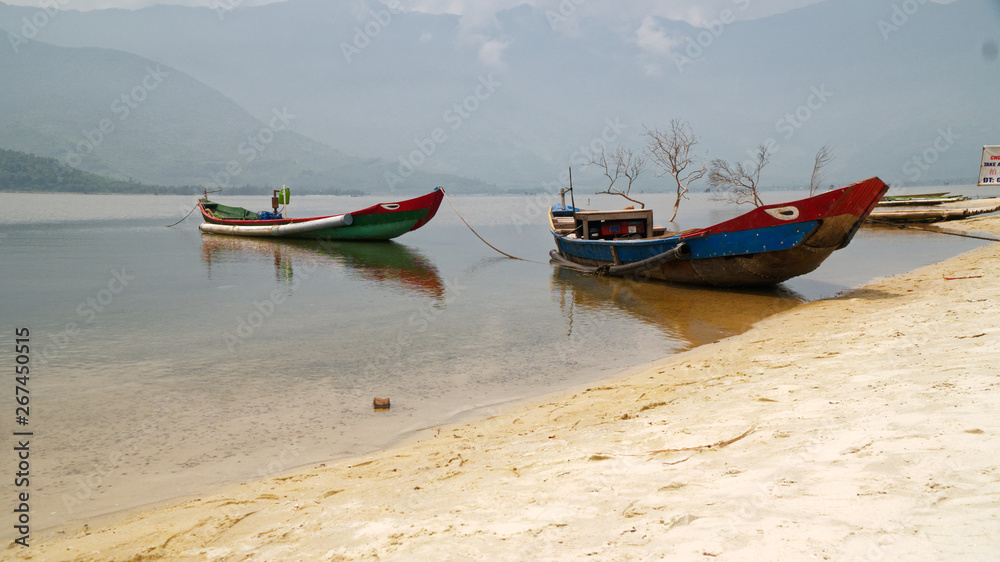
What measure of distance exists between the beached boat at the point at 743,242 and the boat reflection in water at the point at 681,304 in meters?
0.38

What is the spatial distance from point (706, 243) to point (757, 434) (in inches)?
441

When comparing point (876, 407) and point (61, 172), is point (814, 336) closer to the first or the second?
point (876, 407)

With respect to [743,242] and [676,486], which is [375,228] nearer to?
[743,242]

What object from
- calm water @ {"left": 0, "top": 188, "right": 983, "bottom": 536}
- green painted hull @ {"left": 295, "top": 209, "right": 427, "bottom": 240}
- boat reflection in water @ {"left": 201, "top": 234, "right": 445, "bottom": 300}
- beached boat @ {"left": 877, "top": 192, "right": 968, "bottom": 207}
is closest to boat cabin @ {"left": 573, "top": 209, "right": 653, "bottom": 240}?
calm water @ {"left": 0, "top": 188, "right": 983, "bottom": 536}

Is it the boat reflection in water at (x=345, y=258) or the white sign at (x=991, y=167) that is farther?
the white sign at (x=991, y=167)

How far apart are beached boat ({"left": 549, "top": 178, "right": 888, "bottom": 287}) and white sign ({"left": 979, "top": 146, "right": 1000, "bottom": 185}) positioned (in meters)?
15.7

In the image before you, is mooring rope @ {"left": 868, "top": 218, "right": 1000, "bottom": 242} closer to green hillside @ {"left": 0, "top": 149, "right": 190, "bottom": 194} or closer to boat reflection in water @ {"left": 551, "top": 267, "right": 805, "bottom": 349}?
boat reflection in water @ {"left": 551, "top": 267, "right": 805, "bottom": 349}

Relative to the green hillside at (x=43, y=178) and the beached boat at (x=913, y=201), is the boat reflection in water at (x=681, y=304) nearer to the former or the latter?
the beached boat at (x=913, y=201)

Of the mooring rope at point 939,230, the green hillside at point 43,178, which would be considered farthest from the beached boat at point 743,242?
the green hillside at point 43,178

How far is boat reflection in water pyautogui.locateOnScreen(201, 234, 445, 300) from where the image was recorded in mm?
19812

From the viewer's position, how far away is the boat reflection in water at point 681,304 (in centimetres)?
1155

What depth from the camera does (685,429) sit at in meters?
4.69

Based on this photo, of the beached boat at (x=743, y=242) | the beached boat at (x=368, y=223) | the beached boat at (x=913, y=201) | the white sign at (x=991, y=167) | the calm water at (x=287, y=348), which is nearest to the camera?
the calm water at (x=287, y=348)

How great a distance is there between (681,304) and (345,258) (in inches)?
633
